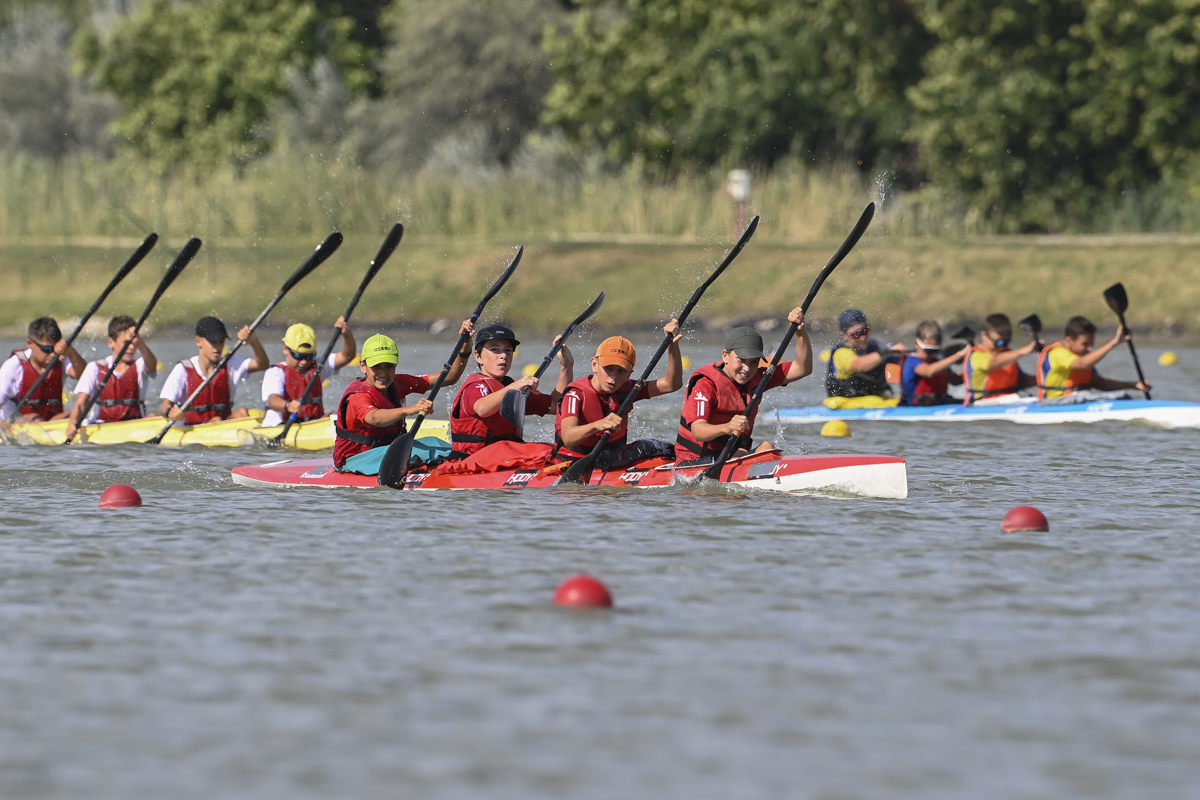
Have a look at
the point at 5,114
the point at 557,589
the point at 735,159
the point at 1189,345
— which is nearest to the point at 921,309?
the point at 1189,345

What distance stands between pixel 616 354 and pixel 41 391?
7.05m

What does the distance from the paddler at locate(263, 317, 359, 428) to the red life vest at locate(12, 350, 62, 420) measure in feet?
6.49

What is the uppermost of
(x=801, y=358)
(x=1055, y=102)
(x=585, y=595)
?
(x=1055, y=102)

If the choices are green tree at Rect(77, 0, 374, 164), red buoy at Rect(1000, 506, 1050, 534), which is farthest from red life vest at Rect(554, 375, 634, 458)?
green tree at Rect(77, 0, 374, 164)

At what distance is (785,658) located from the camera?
26.9 ft

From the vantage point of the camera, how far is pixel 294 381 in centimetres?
1764

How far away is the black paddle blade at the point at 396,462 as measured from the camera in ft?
44.4

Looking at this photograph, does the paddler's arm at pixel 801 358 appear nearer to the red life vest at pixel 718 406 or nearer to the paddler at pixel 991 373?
the red life vest at pixel 718 406

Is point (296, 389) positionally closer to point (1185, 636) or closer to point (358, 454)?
point (358, 454)

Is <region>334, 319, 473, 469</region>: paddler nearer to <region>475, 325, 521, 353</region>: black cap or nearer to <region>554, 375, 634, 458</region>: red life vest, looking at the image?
<region>475, 325, 521, 353</region>: black cap

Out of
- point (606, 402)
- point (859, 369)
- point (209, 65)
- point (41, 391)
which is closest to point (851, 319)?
point (859, 369)

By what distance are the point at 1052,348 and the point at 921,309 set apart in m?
13.5

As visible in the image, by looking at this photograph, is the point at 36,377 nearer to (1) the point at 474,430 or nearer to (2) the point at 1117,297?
(1) the point at 474,430

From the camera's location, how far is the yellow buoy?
19.3 meters
